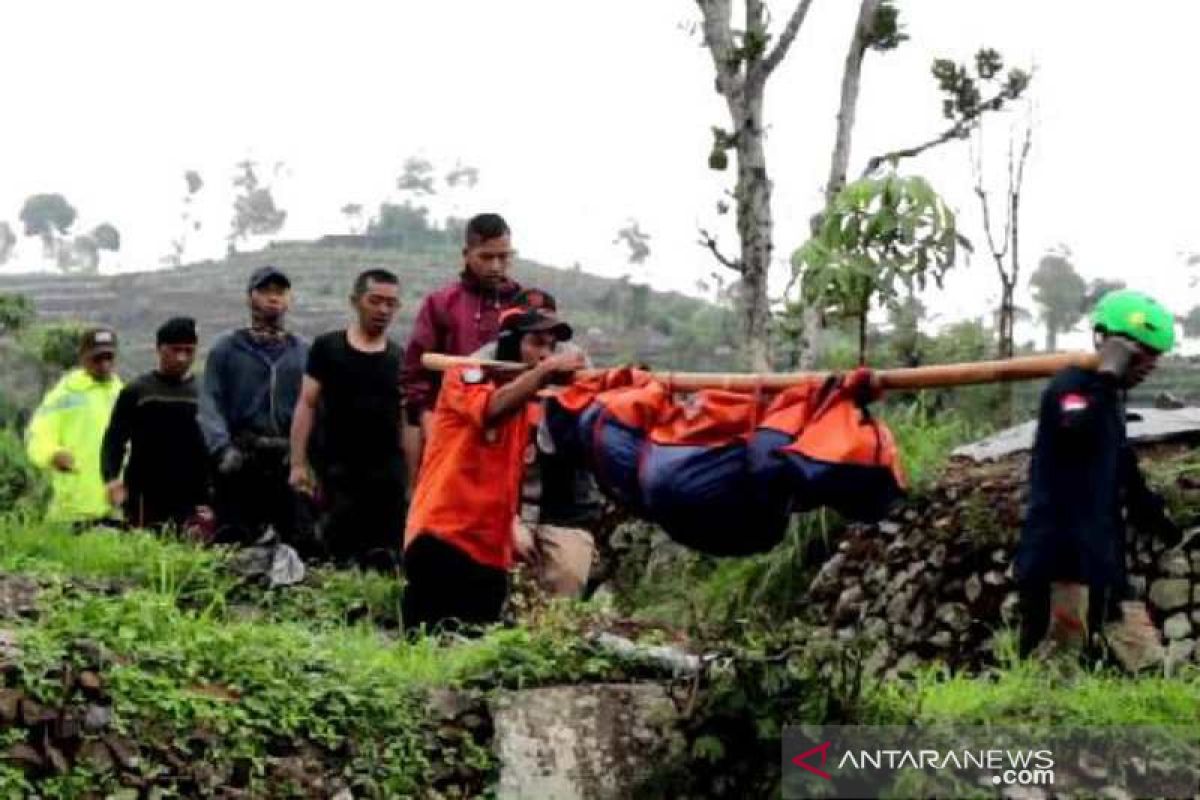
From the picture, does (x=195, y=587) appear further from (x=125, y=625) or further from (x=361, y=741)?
(x=361, y=741)

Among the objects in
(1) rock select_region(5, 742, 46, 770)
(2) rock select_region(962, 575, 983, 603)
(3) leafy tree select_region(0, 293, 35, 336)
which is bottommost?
(1) rock select_region(5, 742, 46, 770)

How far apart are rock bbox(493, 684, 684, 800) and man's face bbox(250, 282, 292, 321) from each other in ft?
11.7

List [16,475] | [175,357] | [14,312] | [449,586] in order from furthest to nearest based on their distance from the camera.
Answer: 1. [14,312]
2. [16,475]
3. [175,357]
4. [449,586]

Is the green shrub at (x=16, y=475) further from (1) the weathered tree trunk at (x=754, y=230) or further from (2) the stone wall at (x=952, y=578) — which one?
(2) the stone wall at (x=952, y=578)

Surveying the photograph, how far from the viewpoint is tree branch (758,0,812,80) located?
37.5 feet

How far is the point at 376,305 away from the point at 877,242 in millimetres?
3070

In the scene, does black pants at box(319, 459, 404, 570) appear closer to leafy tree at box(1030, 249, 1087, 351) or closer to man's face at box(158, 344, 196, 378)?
man's face at box(158, 344, 196, 378)

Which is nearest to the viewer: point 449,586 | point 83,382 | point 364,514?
point 449,586

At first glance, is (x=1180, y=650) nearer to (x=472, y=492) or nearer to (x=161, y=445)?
(x=472, y=492)

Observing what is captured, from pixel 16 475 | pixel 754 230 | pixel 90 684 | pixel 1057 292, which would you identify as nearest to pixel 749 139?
pixel 754 230

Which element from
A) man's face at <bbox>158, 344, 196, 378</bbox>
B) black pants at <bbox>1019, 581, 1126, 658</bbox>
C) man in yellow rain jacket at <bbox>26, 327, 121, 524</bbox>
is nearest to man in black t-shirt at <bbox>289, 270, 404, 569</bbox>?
man's face at <bbox>158, 344, 196, 378</bbox>

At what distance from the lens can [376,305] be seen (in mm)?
8562

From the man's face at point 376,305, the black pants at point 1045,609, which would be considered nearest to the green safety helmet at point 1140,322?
the black pants at point 1045,609

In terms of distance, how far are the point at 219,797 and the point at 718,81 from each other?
7075mm
